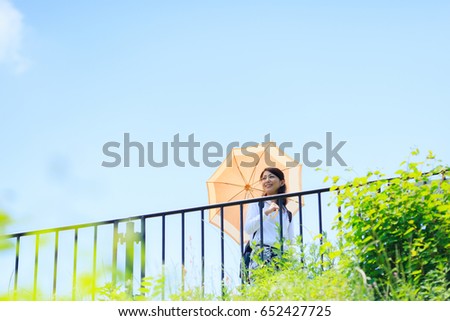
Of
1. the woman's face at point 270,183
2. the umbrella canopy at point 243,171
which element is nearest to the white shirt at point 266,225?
the woman's face at point 270,183

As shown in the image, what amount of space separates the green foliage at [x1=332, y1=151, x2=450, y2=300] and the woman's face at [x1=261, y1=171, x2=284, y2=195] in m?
2.62

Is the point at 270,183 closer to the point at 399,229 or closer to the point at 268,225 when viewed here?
the point at 268,225

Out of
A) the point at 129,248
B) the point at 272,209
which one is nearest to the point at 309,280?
the point at 272,209

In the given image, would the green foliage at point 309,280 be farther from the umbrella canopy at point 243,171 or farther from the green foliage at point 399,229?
the umbrella canopy at point 243,171

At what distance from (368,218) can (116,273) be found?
109 inches

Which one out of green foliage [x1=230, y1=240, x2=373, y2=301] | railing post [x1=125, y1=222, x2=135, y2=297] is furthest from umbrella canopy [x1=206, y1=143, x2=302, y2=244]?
green foliage [x1=230, y1=240, x2=373, y2=301]

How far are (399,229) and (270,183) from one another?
296 centimetres
